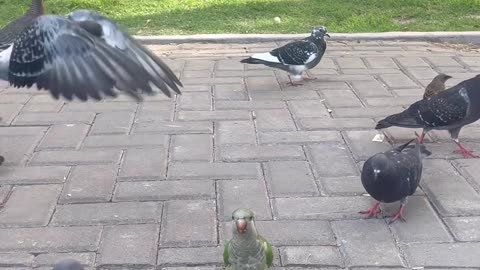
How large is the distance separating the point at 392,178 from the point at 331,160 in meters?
0.93

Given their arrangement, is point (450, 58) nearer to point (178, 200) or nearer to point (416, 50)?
point (416, 50)

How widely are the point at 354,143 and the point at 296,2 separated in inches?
210

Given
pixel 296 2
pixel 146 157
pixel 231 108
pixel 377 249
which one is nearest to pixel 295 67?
pixel 231 108

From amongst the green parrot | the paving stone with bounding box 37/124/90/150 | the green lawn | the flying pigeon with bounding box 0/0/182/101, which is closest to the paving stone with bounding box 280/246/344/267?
the green parrot

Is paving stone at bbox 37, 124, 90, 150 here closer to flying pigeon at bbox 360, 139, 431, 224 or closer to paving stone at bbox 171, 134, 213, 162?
paving stone at bbox 171, 134, 213, 162

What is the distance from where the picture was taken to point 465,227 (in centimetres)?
375

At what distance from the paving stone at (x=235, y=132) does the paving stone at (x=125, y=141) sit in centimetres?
39

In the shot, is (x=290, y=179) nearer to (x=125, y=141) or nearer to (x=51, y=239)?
(x=125, y=141)

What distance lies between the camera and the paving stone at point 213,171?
439cm

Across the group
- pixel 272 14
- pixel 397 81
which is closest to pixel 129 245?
pixel 397 81

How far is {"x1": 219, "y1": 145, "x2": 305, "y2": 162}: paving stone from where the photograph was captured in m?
4.66

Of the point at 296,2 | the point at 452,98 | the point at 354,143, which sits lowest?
the point at 296,2

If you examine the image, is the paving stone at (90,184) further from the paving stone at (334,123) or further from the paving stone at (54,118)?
the paving stone at (334,123)

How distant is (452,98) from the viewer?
4770 millimetres
